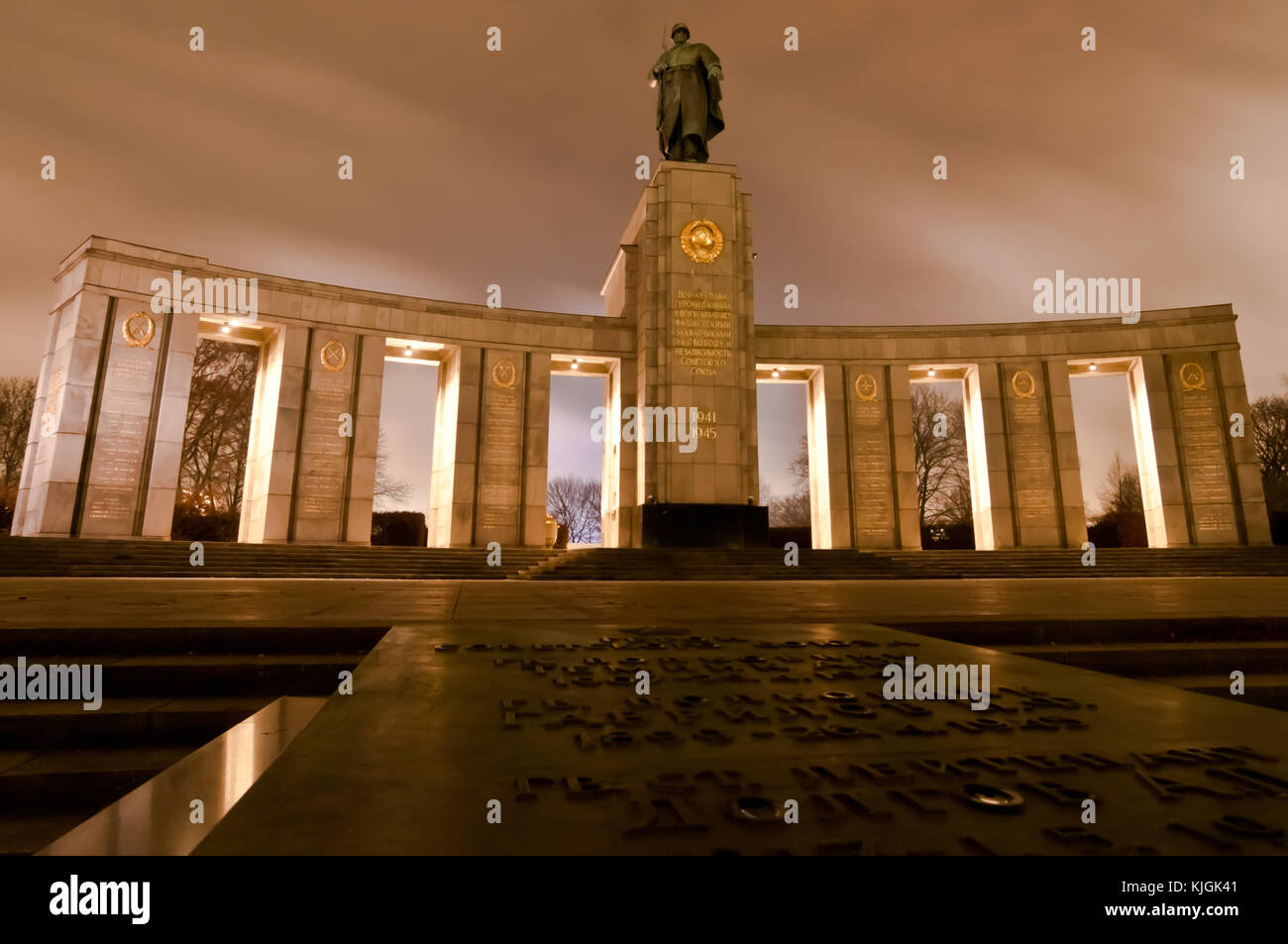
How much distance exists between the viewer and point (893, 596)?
8547 millimetres

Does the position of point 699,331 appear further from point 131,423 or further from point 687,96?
point 131,423

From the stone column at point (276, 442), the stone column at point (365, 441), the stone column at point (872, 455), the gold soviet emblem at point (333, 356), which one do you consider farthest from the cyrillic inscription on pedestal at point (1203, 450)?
the stone column at point (276, 442)

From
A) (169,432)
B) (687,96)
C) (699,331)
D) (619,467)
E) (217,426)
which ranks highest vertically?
(687,96)

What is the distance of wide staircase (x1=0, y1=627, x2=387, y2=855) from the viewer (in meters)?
2.79

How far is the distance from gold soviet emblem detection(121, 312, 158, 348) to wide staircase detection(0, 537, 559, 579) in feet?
22.9

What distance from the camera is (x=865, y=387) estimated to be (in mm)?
25891

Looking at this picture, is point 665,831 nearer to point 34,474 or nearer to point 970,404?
point 34,474

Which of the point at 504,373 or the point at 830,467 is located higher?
the point at 504,373

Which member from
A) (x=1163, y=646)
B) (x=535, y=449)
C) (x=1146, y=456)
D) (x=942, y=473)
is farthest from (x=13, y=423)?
(x=1146, y=456)

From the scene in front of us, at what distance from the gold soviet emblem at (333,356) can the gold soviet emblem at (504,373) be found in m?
5.02

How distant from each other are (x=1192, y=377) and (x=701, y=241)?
64.0 ft
